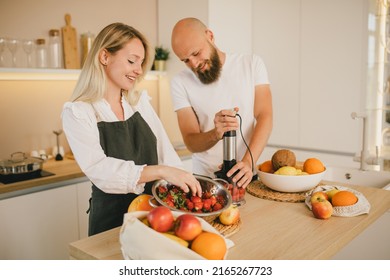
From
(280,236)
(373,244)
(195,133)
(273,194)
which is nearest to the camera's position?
(280,236)

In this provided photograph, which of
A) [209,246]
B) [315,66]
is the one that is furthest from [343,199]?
[315,66]

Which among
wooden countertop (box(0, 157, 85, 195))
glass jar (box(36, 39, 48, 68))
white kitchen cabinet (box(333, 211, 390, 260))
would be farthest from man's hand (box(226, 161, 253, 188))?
glass jar (box(36, 39, 48, 68))

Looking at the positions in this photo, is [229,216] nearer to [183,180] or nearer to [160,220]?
[183,180]

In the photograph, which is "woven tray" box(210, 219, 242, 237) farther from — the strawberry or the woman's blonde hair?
the woman's blonde hair

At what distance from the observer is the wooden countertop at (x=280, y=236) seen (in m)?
1.04

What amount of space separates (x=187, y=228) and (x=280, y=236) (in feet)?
1.06

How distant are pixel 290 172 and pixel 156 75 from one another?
6.38 feet

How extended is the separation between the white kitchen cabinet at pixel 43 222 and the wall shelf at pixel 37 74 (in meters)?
0.68

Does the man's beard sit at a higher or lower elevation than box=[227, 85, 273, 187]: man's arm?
higher

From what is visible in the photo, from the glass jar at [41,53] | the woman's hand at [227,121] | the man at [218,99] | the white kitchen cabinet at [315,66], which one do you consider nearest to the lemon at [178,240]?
the woman's hand at [227,121]

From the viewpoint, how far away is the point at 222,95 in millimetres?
1958

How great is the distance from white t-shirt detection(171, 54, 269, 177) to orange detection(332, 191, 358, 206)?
657 millimetres

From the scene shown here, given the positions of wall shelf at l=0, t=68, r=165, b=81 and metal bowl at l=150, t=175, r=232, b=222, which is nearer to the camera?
metal bowl at l=150, t=175, r=232, b=222

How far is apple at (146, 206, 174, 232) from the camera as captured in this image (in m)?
0.95
